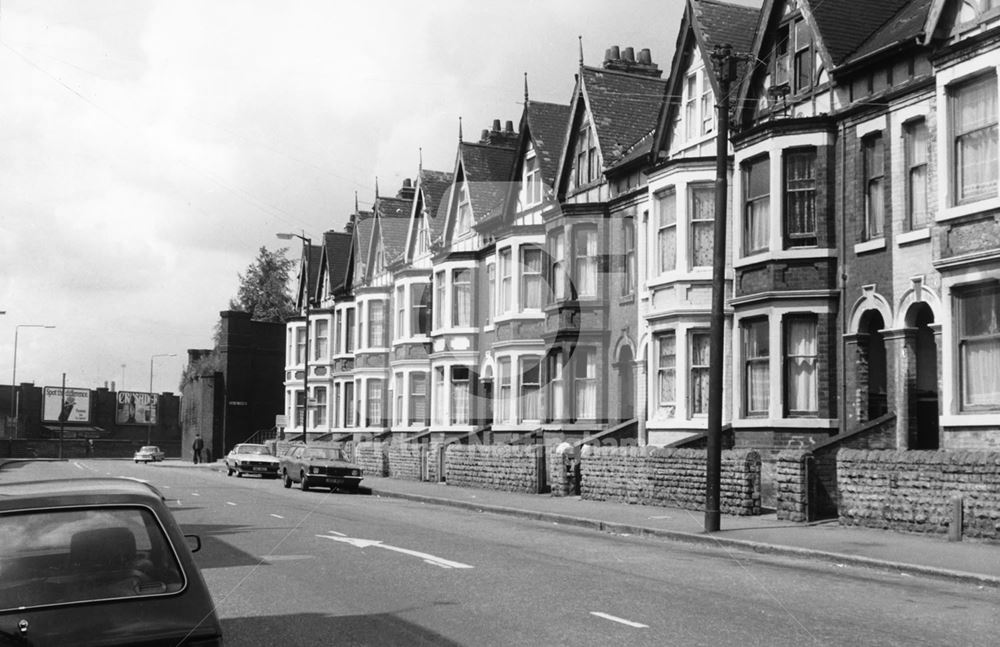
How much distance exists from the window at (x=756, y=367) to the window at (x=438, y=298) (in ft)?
69.4

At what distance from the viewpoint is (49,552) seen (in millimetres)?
6184

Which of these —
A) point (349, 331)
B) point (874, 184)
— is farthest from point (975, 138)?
point (349, 331)

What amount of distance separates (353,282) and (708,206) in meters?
33.4

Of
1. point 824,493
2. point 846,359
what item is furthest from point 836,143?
point 824,493

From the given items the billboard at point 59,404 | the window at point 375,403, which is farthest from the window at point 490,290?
the billboard at point 59,404

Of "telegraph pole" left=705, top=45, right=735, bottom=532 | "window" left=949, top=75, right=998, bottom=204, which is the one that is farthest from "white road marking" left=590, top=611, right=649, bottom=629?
"window" left=949, top=75, right=998, bottom=204

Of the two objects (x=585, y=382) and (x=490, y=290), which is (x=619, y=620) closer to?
(x=585, y=382)

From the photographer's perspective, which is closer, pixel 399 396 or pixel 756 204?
pixel 756 204

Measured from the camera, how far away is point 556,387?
3538 centimetres

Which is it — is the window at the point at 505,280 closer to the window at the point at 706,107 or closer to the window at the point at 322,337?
the window at the point at 706,107

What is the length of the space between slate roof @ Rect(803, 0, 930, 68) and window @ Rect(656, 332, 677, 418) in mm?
8119

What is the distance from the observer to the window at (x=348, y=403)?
57.9 m

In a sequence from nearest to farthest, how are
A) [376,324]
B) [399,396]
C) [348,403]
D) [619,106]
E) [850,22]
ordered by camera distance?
[850,22], [619,106], [399,396], [376,324], [348,403]

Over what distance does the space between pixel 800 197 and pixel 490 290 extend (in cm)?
1971
